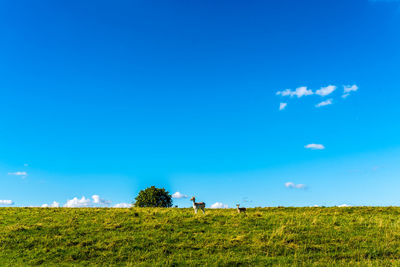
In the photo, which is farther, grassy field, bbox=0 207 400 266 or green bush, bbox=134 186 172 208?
green bush, bbox=134 186 172 208

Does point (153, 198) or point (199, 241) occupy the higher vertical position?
point (153, 198)

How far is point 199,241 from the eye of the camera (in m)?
18.7

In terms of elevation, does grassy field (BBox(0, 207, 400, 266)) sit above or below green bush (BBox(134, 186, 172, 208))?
below

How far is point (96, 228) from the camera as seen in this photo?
22.0m

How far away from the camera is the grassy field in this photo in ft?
52.3

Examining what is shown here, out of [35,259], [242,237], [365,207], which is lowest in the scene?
[35,259]

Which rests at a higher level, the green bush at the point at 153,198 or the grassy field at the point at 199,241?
the green bush at the point at 153,198

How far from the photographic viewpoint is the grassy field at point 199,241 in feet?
52.3

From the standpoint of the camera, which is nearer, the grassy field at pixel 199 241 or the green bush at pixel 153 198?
the grassy field at pixel 199 241

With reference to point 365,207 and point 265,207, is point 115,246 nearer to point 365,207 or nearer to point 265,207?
point 265,207

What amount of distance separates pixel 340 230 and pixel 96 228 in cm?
1795

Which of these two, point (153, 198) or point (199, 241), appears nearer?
point (199, 241)

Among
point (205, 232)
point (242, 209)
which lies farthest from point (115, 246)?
point (242, 209)

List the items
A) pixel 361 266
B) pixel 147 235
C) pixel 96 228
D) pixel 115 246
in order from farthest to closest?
pixel 96 228 < pixel 147 235 < pixel 115 246 < pixel 361 266
